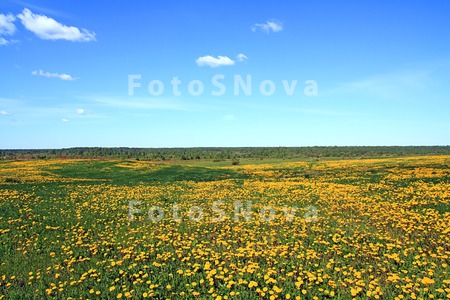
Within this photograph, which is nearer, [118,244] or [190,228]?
[118,244]

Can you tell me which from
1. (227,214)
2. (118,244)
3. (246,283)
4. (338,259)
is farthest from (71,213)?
(338,259)

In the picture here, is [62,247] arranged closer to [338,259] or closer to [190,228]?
[190,228]

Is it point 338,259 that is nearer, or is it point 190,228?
point 338,259

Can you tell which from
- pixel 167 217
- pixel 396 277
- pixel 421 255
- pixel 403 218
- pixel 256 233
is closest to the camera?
pixel 396 277

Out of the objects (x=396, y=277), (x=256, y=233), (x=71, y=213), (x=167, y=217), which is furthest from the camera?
(x=71, y=213)

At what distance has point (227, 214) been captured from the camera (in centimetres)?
1450

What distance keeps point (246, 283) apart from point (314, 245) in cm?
354

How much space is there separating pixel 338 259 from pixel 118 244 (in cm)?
677

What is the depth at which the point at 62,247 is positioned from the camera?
10.3m

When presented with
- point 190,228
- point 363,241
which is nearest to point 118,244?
point 190,228

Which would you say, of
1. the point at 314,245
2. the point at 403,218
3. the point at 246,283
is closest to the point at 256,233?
the point at 314,245

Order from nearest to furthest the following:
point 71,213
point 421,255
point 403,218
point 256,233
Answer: point 421,255, point 256,233, point 403,218, point 71,213

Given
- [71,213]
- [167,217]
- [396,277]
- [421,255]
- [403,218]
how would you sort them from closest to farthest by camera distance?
[396,277] < [421,255] < [403,218] < [167,217] < [71,213]

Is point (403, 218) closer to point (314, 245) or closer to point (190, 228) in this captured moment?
point (314, 245)
